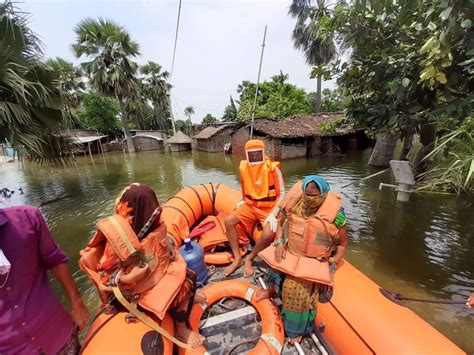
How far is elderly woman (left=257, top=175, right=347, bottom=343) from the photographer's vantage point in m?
2.04

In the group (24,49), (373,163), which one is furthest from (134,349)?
(373,163)

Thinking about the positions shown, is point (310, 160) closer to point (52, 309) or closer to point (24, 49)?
point (24, 49)

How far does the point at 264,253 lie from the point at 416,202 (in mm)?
7153

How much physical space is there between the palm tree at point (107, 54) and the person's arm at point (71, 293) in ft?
71.6

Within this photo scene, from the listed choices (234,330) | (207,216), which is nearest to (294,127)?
(207,216)

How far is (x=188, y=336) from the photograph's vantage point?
211 centimetres

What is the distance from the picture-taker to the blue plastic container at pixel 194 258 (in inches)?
115

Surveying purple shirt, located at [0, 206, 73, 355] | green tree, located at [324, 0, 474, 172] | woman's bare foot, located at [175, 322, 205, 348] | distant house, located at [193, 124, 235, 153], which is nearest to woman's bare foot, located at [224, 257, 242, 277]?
woman's bare foot, located at [175, 322, 205, 348]

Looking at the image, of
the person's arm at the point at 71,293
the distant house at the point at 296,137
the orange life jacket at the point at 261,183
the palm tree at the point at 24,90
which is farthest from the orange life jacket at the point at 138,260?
the distant house at the point at 296,137

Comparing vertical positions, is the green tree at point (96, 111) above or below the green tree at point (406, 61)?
above

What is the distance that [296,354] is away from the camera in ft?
6.73

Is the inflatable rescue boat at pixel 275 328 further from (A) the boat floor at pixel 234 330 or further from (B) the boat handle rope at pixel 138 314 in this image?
(B) the boat handle rope at pixel 138 314

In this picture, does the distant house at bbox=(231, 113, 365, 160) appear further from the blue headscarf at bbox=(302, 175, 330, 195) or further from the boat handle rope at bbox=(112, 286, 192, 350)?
the boat handle rope at bbox=(112, 286, 192, 350)

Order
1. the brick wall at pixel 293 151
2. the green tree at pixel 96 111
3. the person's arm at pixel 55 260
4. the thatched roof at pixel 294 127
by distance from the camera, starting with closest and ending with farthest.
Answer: the person's arm at pixel 55 260, the thatched roof at pixel 294 127, the brick wall at pixel 293 151, the green tree at pixel 96 111
